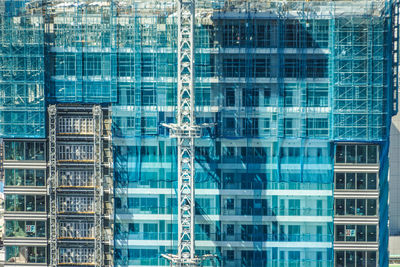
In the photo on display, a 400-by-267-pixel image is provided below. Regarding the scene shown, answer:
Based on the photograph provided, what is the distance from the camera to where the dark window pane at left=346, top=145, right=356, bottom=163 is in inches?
4407

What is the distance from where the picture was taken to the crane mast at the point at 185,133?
109 metres

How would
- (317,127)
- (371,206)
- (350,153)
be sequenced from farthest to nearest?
(317,127), (371,206), (350,153)

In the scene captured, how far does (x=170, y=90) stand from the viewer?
373 feet

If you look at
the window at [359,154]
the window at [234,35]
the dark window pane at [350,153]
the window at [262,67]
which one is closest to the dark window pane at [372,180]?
the window at [359,154]

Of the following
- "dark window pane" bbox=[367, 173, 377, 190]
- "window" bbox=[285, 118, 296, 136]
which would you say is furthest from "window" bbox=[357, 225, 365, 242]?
"window" bbox=[285, 118, 296, 136]

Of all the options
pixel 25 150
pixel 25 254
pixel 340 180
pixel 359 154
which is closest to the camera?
A: pixel 359 154

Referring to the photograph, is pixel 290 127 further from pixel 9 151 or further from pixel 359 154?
pixel 9 151

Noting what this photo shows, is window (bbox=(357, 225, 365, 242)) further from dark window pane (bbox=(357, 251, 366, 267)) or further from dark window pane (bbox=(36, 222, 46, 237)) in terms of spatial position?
dark window pane (bbox=(36, 222, 46, 237))

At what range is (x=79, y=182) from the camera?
115000 millimetres

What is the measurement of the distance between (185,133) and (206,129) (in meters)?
5.20

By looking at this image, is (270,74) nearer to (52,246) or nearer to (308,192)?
(308,192)

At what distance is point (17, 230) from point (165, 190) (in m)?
23.0

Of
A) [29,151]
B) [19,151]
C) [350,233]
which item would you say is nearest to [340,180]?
[350,233]

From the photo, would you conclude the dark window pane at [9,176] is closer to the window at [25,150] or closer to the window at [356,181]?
the window at [25,150]
